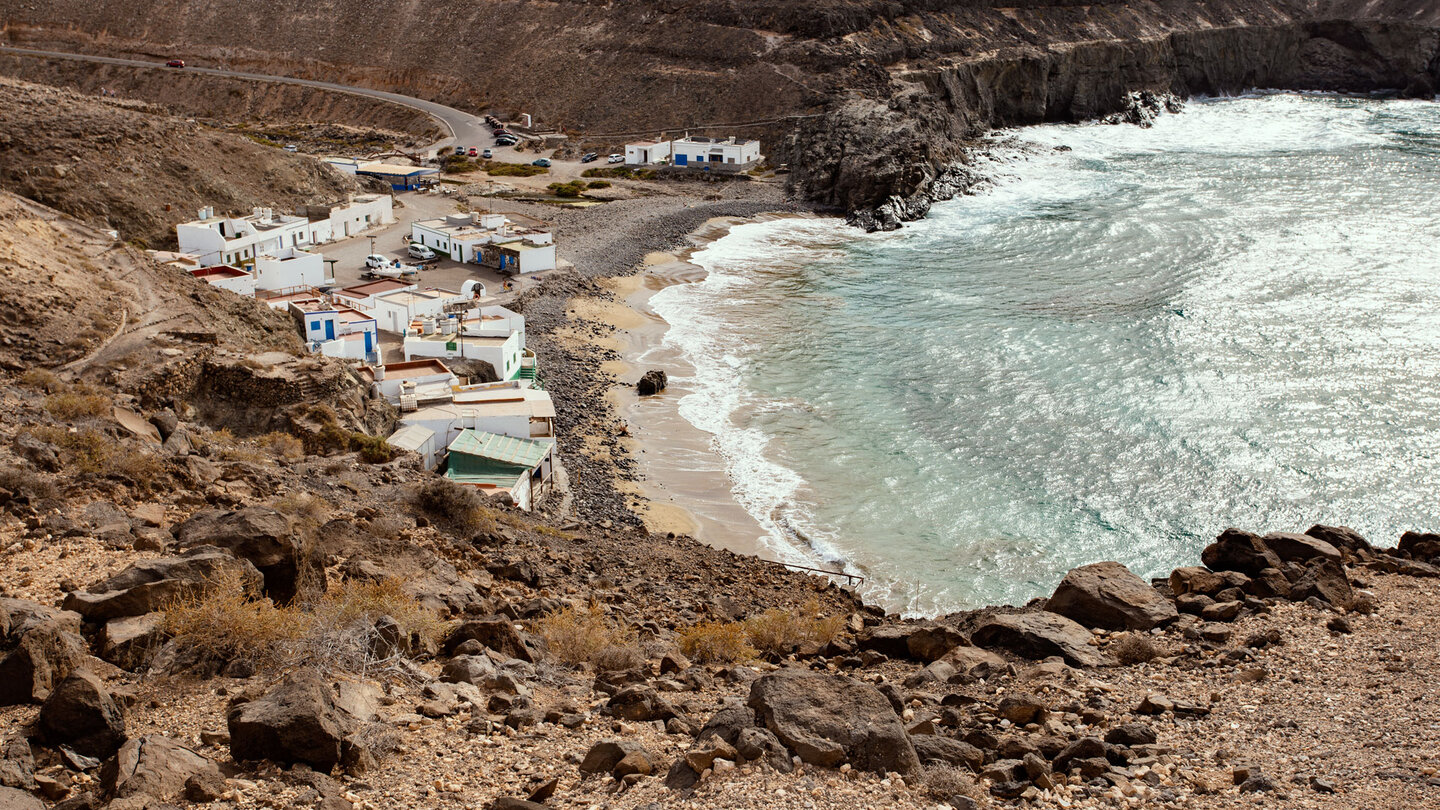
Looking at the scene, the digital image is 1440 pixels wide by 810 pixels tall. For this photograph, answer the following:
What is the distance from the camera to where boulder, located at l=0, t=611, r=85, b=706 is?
11.0 m

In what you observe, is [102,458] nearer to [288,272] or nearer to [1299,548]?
[1299,548]

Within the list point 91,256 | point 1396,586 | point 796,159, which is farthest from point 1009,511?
point 796,159

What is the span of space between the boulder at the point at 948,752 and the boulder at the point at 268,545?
8630 millimetres

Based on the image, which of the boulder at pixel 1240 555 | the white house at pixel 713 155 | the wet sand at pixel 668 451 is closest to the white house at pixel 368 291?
the wet sand at pixel 668 451

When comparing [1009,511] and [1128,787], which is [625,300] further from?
[1128,787]

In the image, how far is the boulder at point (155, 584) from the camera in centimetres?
1286

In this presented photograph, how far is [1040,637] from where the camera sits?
53.1ft

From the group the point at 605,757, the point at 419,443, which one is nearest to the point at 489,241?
the point at 419,443

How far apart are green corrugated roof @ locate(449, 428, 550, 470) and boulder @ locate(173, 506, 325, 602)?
15448mm

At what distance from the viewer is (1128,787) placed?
1130 centimetres

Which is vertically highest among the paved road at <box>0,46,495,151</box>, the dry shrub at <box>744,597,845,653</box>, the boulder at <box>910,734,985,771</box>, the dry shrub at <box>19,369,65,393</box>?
the paved road at <box>0,46,495,151</box>

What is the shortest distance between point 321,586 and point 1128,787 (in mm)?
10865

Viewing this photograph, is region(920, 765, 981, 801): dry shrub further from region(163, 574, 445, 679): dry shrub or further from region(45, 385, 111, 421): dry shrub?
region(45, 385, 111, 421): dry shrub

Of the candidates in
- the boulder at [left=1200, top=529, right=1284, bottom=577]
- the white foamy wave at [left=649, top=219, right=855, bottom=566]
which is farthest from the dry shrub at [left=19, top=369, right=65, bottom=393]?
the boulder at [left=1200, top=529, right=1284, bottom=577]
